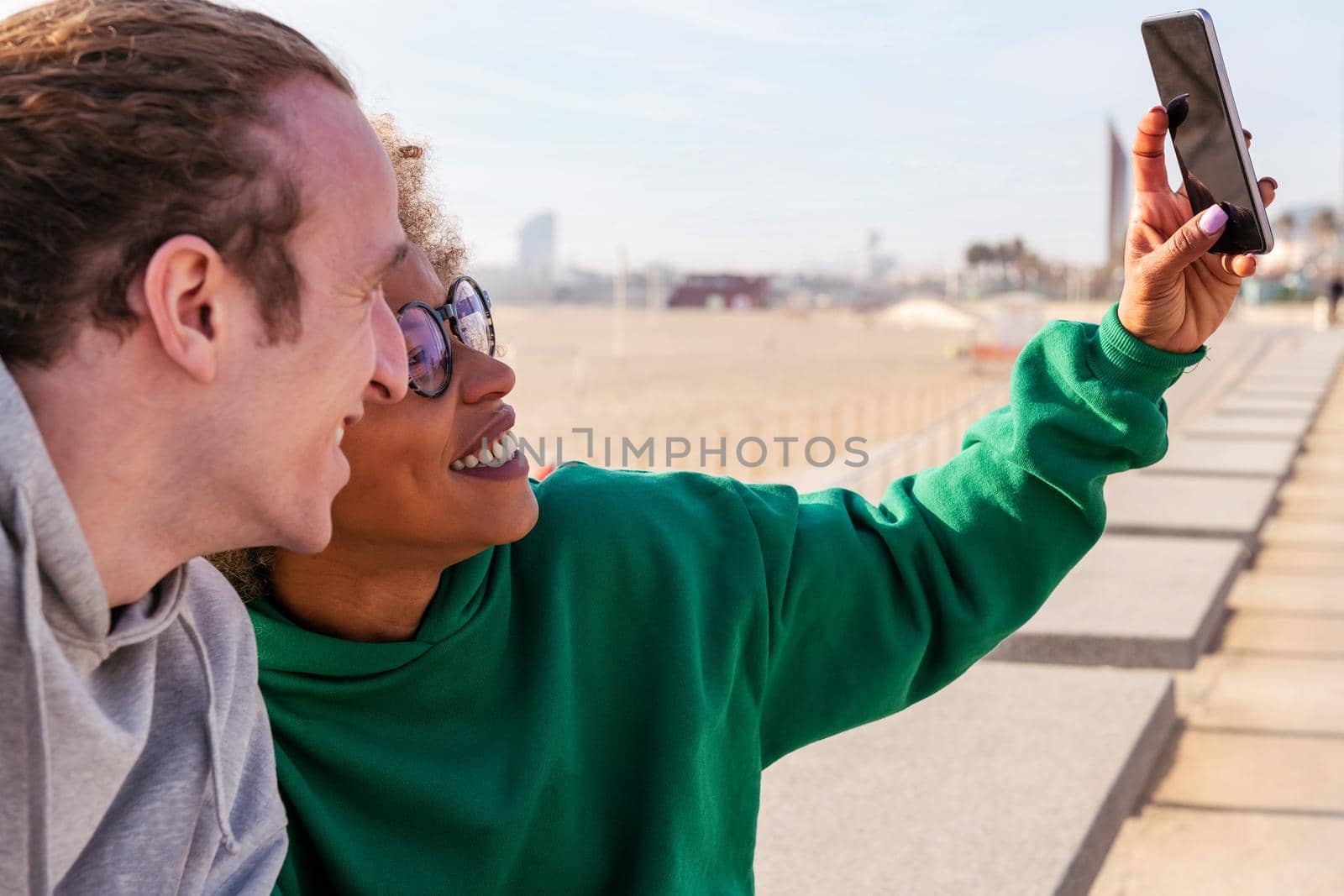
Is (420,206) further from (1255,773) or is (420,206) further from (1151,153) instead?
(1255,773)

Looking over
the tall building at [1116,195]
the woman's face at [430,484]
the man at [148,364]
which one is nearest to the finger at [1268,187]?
the woman's face at [430,484]

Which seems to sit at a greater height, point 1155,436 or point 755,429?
point 1155,436

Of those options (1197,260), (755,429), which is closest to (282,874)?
(1197,260)

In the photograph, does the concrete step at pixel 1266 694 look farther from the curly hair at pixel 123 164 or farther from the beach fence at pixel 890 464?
the curly hair at pixel 123 164

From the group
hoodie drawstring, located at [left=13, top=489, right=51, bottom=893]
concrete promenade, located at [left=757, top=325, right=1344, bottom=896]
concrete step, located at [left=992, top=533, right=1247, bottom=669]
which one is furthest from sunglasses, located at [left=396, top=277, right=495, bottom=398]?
concrete step, located at [left=992, top=533, right=1247, bottom=669]

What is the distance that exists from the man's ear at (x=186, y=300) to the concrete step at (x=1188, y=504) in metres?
5.03

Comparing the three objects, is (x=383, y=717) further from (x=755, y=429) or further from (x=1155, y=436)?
(x=755, y=429)

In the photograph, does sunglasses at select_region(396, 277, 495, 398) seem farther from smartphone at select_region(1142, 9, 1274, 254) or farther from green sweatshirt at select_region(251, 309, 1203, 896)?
smartphone at select_region(1142, 9, 1274, 254)

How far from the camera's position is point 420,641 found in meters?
1.56

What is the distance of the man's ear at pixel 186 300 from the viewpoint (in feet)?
3.18

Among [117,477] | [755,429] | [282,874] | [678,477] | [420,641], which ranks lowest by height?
[755,429]

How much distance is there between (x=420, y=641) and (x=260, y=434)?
567 millimetres

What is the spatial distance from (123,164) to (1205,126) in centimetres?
132

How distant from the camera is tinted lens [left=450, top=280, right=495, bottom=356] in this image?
63.9 inches
